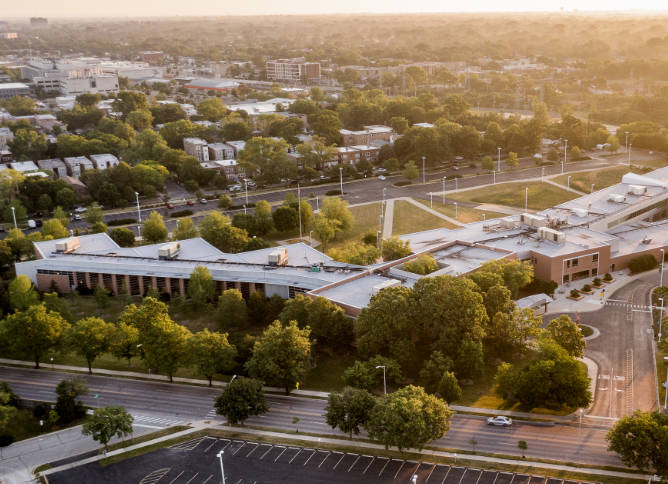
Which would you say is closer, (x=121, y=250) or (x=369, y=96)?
(x=121, y=250)

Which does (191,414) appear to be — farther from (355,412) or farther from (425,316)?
(425,316)

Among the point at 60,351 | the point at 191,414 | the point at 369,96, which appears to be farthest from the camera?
the point at 369,96

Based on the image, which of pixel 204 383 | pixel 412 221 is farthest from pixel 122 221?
pixel 204 383

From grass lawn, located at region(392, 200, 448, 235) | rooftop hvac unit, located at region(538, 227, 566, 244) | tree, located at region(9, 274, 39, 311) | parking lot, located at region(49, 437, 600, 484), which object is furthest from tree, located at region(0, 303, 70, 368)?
rooftop hvac unit, located at region(538, 227, 566, 244)

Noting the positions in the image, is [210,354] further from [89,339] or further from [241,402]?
[89,339]

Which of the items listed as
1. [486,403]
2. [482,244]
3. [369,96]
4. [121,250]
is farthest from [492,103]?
[486,403]

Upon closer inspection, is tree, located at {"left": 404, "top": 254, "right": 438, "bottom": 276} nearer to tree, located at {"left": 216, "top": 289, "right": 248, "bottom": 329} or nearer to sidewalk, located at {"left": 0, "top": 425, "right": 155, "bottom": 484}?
tree, located at {"left": 216, "top": 289, "right": 248, "bottom": 329}
